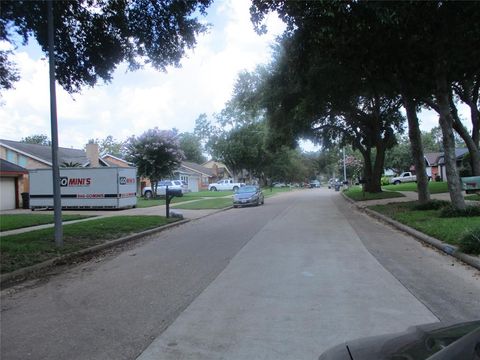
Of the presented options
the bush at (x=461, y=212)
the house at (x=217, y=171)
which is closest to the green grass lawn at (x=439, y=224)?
the bush at (x=461, y=212)

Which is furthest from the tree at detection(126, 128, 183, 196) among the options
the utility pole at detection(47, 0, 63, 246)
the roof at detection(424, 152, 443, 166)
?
the roof at detection(424, 152, 443, 166)

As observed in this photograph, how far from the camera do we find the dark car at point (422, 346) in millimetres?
1785

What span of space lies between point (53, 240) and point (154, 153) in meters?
25.8

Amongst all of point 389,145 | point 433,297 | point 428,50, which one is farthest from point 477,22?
point 389,145

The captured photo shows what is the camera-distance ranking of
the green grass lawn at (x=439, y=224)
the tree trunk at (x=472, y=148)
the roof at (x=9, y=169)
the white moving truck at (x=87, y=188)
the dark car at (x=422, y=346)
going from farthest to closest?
the roof at (x=9, y=169)
the white moving truck at (x=87, y=188)
the tree trunk at (x=472, y=148)
the green grass lawn at (x=439, y=224)
the dark car at (x=422, y=346)

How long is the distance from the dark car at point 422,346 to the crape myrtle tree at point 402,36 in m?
10.5

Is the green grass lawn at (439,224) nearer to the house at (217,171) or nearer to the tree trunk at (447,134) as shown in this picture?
the tree trunk at (447,134)

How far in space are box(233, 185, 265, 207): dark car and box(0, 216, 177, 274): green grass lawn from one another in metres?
11.7

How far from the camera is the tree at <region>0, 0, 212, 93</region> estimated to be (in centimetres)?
1267

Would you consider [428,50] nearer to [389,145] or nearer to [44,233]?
[44,233]

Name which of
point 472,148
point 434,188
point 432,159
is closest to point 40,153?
point 434,188

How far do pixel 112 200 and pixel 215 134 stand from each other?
4686 cm

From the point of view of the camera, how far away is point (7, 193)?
29.5 m

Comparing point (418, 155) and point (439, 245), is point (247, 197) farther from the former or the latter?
point (439, 245)
